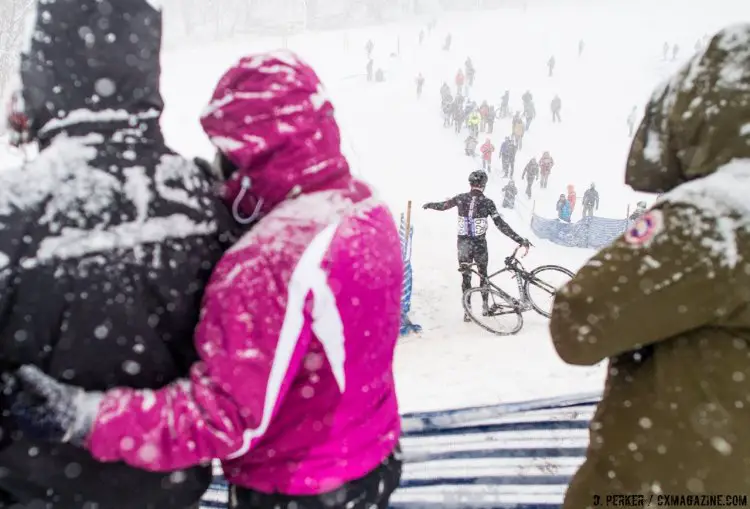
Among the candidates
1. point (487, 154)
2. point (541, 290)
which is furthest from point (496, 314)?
point (487, 154)

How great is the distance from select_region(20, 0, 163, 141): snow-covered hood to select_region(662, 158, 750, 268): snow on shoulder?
122 centimetres

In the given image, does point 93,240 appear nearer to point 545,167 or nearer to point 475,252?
point 475,252

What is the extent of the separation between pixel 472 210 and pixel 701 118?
22.2 ft

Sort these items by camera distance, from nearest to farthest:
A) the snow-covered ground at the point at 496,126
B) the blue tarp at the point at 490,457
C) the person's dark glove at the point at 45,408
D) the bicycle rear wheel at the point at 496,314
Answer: the person's dark glove at the point at 45,408 < the blue tarp at the point at 490,457 < the snow-covered ground at the point at 496,126 < the bicycle rear wheel at the point at 496,314

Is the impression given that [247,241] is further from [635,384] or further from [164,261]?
[635,384]

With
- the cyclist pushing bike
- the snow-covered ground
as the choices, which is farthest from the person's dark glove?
the cyclist pushing bike

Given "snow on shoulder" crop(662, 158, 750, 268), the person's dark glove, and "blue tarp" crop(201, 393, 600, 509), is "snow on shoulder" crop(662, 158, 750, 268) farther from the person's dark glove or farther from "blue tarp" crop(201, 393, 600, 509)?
"blue tarp" crop(201, 393, 600, 509)

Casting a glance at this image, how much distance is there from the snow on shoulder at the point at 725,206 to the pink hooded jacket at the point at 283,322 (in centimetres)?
68

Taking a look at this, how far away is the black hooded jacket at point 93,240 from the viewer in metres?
1.17

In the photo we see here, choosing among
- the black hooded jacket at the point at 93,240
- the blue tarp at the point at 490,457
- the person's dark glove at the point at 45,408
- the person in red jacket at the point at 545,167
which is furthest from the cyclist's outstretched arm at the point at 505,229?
the person in red jacket at the point at 545,167

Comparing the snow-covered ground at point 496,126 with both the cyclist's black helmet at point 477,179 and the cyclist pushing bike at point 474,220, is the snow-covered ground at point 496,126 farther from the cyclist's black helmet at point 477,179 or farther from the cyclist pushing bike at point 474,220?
the cyclist's black helmet at point 477,179

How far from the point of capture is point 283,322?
4.08 ft

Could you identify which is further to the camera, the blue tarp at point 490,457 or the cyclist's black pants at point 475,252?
the cyclist's black pants at point 475,252

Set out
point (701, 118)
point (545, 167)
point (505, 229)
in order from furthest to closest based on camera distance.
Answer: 1. point (545, 167)
2. point (505, 229)
3. point (701, 118)
